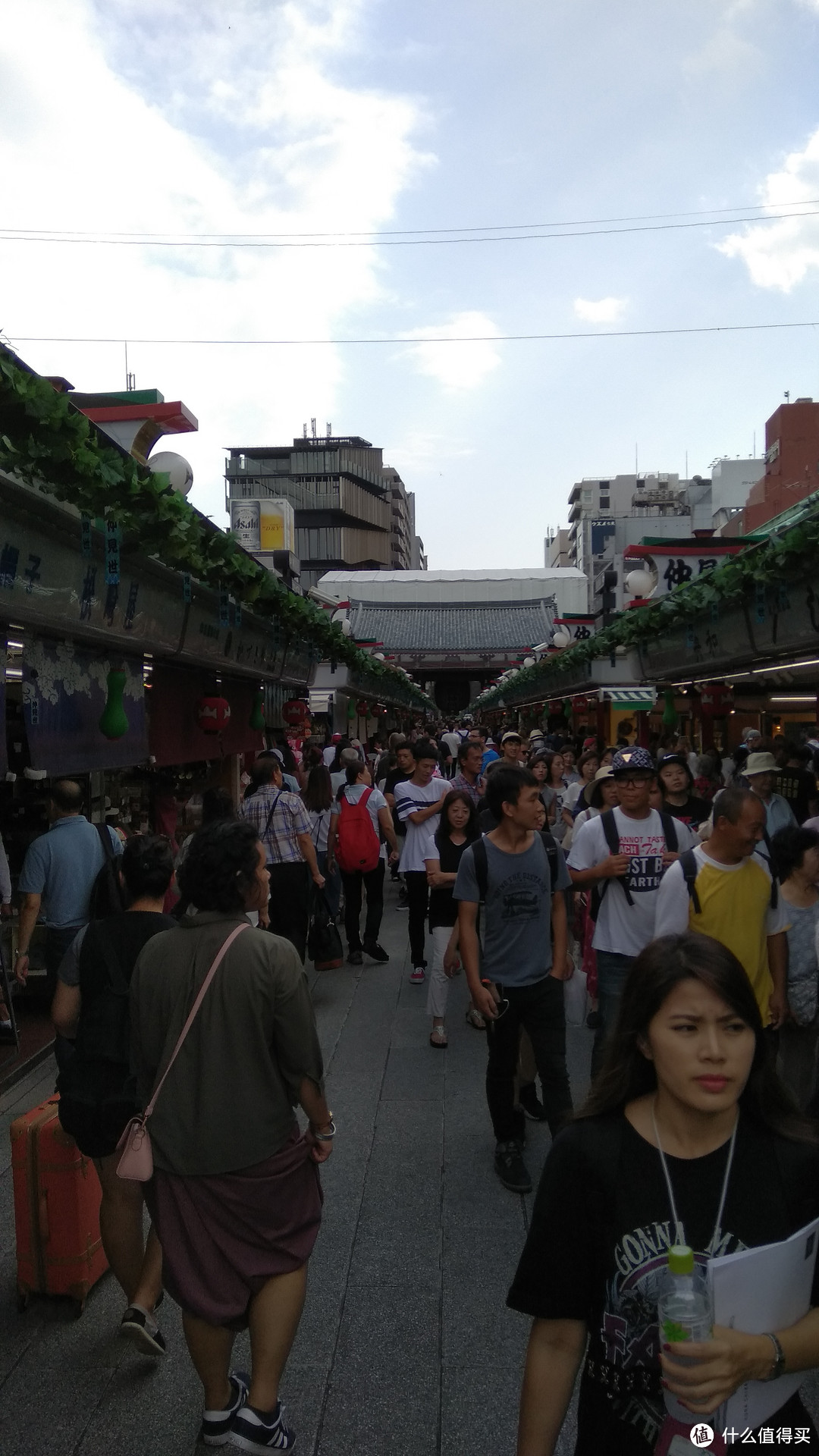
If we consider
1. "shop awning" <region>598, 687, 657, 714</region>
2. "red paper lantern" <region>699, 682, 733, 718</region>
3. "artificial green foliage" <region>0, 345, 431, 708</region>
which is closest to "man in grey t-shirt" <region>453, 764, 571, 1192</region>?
"artificial green foliage" <region>0, 345, 431, 708</region>

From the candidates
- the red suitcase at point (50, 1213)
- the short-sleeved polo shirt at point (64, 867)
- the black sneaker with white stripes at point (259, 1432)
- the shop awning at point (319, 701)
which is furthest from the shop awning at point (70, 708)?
the shop awning at point (319, 701)

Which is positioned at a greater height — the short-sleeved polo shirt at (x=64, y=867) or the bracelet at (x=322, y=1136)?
the short-sleeved polo shirt at (x=64, y=867)

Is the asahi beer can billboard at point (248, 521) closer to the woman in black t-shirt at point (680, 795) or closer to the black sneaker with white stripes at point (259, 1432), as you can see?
the woman in black t-shirt at point (680, 795)

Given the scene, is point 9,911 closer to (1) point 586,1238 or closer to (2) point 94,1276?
(2) point 94,1276

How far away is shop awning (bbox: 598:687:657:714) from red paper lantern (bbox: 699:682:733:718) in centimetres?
77

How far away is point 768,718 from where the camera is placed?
13.1 metres

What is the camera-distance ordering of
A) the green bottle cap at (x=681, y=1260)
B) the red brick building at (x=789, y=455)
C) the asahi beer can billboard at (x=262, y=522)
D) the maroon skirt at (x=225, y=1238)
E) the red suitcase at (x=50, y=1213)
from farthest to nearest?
1. the asahi beer can billboard at (x=262, y=522)
2. the red brick building at (x=789, y=455)
3. the red suitcase at (x=50, y=1213)
4. the maroon skirt at (x=225, y=1238)
5. the green bottle cap at (x=681, y=1260)

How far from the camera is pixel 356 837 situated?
7996mm

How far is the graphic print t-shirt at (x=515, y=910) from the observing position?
4.24m

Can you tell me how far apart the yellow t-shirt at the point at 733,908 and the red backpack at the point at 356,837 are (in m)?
4.08

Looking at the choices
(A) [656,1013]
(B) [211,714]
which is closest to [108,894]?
(A) [656,1013]

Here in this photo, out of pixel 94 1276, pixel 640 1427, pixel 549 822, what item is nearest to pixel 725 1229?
pixel 640 1427

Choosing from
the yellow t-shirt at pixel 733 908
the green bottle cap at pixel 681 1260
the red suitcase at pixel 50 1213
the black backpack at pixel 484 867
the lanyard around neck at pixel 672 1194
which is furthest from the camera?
the black backpack at pixel 484 867

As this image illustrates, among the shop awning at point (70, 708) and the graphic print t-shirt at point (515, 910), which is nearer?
the graphic print t-shirt at point (515, 910)
